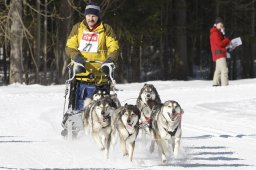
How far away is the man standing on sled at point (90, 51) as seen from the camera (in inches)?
350

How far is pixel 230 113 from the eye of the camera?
501 inches

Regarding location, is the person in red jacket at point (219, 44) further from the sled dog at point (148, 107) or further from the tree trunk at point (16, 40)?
the sled dog at point (148, 107)

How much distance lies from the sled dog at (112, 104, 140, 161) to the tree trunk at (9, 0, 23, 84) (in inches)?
553

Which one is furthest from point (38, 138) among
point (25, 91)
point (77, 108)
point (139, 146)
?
point (25, 91)

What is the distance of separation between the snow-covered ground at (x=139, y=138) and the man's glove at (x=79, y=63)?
0.80 m

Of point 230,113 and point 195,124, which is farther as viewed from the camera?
point 230,113

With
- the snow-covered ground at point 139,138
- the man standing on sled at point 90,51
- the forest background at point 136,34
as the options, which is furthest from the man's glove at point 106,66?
the forest background at point 136,34

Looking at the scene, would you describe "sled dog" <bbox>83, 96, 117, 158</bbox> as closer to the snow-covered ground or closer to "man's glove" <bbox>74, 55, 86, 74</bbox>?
the snow-covered ground

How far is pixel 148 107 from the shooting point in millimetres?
8586

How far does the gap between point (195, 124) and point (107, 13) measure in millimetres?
13717

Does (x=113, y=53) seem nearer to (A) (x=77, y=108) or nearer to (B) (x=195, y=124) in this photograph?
(A) (x=77, y=108)

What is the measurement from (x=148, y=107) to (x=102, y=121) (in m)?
0.90

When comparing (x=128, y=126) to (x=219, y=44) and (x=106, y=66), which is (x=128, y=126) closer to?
(x=106, y=66)

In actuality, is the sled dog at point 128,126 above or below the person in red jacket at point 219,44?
below
